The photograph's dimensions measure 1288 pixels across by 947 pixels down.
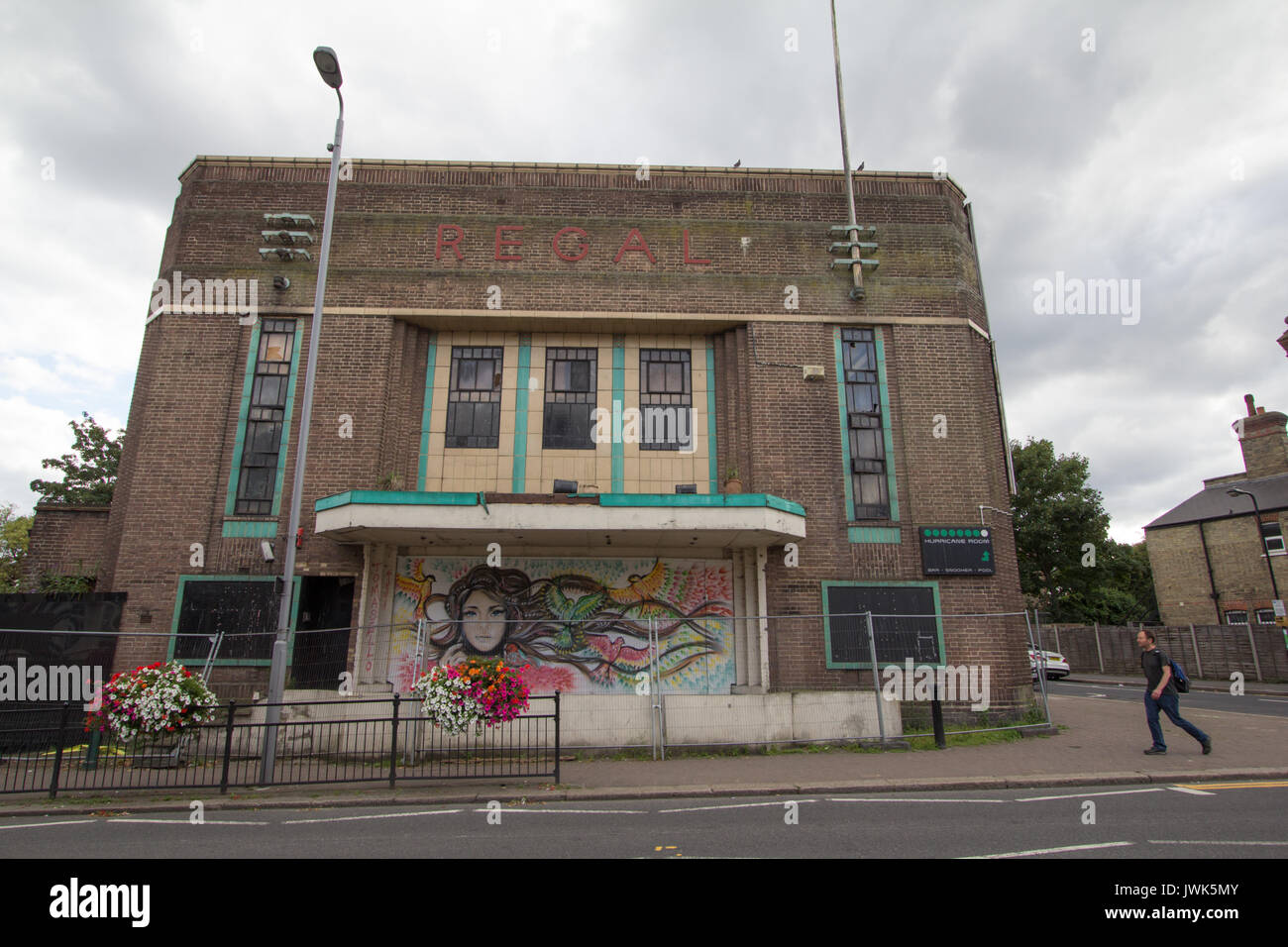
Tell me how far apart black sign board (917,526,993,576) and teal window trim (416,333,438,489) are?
34.5 feet

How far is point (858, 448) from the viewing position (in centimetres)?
1523

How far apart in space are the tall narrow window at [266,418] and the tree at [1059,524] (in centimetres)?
4196

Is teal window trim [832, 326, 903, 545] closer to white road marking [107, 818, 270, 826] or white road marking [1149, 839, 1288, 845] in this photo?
white road marking [1149, 839, 1288, 845]

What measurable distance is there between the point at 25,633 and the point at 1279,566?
45991 millimetres

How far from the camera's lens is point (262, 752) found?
10.2m

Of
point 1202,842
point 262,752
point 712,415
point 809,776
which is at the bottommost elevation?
point 809,776

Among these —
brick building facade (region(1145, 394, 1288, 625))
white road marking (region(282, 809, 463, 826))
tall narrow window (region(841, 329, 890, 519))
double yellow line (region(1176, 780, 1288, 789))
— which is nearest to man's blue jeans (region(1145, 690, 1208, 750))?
double yellow line (region(1176, 780, 1288, 789))

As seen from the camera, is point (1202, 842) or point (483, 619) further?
point (483, 619)

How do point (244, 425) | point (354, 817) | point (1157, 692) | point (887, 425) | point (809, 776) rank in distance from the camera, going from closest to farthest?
point (354, 817) → point (809, 776) → point (1157, 692) → point (244, 425) → point (887, 425)

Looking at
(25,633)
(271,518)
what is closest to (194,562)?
(271,518)

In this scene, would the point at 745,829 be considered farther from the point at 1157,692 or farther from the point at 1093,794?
the point at 1157,692

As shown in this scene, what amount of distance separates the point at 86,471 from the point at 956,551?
3997 centimetres

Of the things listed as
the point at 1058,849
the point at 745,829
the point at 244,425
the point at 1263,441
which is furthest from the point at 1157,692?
the point at 1263,441

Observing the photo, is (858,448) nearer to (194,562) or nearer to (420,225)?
(420,225)
